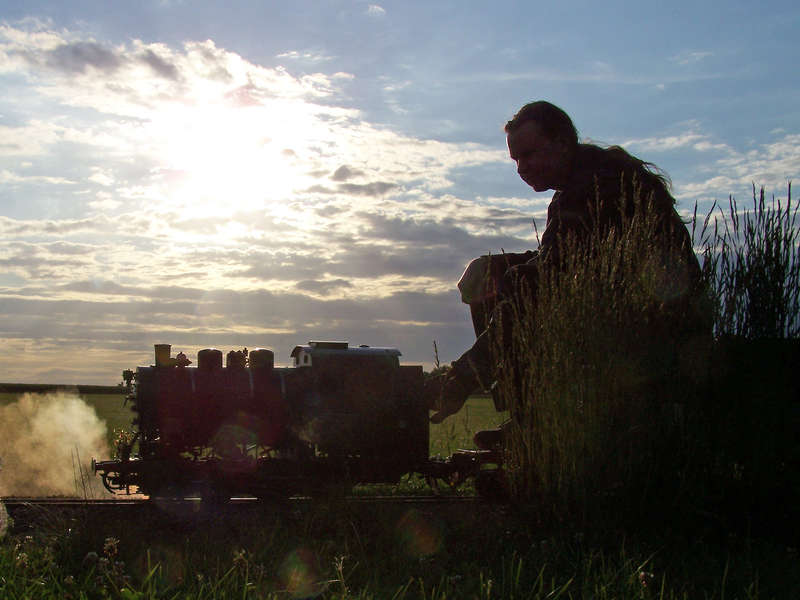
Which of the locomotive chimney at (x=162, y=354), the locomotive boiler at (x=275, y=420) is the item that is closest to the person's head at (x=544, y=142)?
the locomotive boiler at (x=275, y=420)

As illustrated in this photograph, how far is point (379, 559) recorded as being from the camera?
11.0 ft

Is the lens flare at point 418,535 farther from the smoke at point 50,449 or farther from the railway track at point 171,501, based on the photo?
the smoke at point 50,449

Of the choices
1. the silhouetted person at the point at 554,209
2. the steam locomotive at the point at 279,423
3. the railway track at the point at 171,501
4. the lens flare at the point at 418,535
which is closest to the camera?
the lens flare at the point at 418,535

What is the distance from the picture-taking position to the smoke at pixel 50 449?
721 centimetres

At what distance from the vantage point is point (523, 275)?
460cm

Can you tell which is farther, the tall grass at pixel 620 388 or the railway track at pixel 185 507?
the railway track at pixel 185 507

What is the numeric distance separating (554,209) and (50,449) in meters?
7.21

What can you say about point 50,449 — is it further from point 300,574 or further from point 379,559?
point 300,574

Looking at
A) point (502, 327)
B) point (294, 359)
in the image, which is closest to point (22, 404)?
point (294, 359)

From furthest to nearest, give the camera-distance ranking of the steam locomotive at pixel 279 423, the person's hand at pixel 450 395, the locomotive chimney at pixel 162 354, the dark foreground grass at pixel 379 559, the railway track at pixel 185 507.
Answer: the locomotive chimney at pixel 162 354 → the steam locomotive at pixel 279 423 → the person's hand at pixel 450 395 → the railway track at pixel 185 507 → the dark foreground grass at pixel 379 559

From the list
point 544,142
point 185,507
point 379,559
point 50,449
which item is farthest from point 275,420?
point 50,449

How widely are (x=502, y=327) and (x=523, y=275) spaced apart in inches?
14.2

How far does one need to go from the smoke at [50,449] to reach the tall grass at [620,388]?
12.5 feet

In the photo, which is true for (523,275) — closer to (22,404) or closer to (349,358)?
(349,358)
